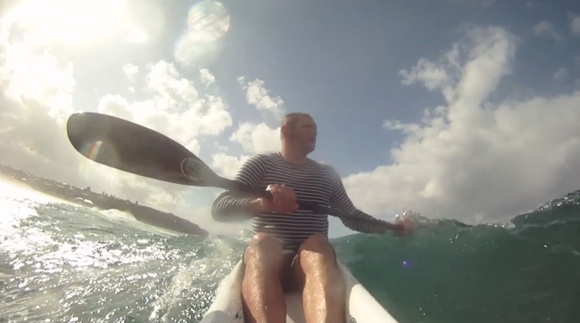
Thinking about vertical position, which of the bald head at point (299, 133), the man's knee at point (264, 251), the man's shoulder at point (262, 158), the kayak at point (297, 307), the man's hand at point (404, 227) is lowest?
the kayak at point (297, 307)

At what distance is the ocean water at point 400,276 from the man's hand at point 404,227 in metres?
1.04

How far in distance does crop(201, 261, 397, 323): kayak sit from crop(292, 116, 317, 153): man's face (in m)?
1.21

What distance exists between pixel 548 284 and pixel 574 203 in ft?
16.2

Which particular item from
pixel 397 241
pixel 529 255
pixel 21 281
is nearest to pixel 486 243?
pixel 529 255

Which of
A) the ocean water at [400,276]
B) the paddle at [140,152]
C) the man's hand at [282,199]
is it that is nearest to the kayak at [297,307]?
the man's hand at [282,199]

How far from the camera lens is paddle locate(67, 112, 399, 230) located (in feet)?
9.16

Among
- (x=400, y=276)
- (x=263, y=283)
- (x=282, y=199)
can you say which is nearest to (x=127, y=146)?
(x=282, y=199)

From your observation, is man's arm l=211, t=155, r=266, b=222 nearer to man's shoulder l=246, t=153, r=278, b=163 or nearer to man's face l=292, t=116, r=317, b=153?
man's shoulder l=246, t=153, r=278, b=163

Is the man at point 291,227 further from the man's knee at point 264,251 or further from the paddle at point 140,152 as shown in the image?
the paddle at point 140,152

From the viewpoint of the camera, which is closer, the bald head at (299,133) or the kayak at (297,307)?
the kayak at (297,307)

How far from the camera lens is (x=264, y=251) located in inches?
89.7

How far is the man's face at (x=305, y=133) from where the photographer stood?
3080 mm

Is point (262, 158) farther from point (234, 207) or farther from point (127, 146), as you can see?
point (127, 146)

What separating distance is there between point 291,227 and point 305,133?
2.74 feet
